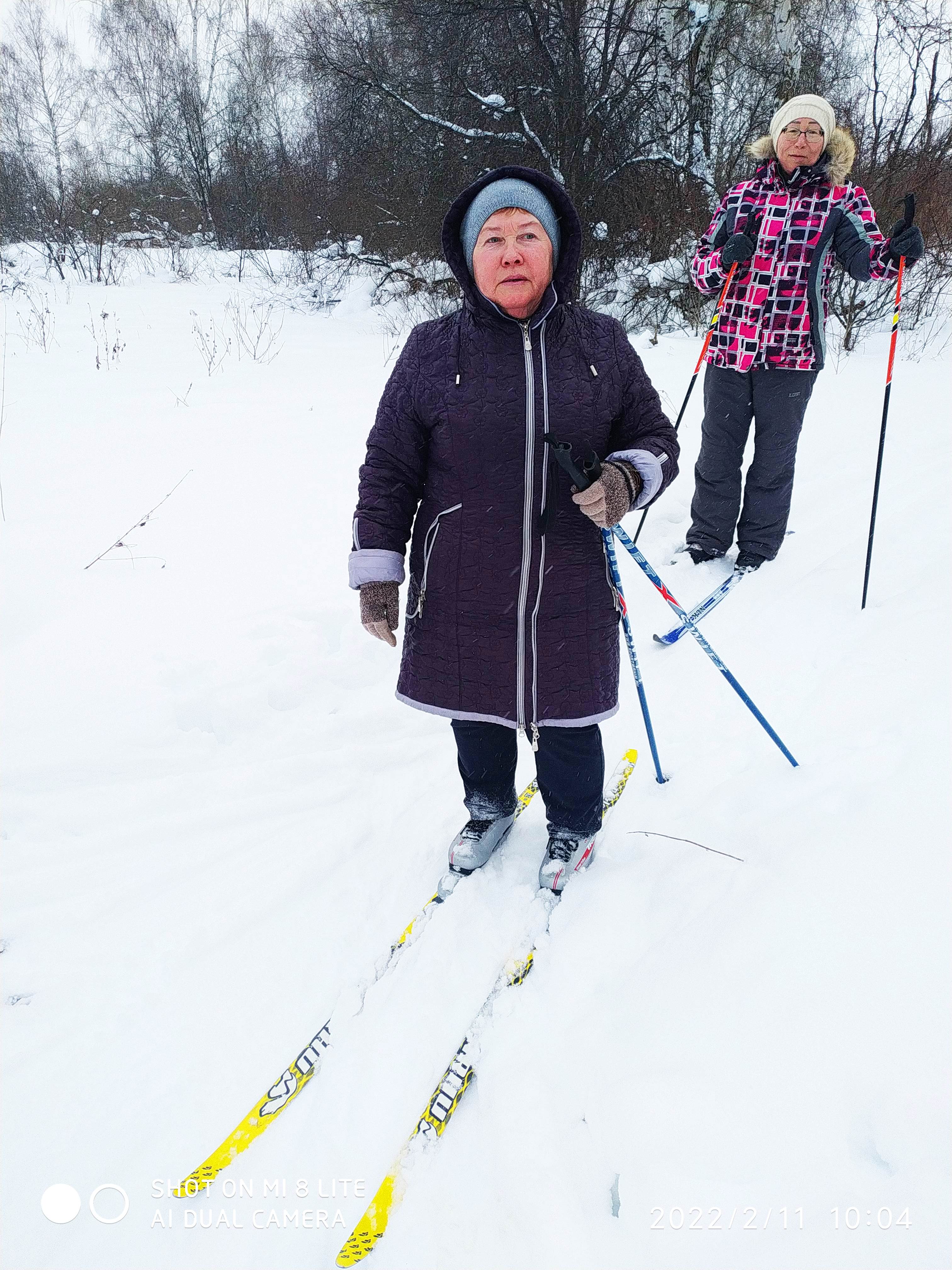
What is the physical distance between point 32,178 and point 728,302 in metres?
20.0

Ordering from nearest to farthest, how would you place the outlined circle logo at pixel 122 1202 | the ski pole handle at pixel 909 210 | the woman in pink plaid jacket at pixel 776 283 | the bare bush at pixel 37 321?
the outlined circle logo at pixel 122 1202, the ski pole handle at pixel 909 210, the woman in pink plaid jacket at pixel 776 283, the bare bush at pixel 37 321

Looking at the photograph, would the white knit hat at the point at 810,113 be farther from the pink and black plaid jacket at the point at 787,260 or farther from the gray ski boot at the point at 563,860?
the gray ski boot at the point at 563,860

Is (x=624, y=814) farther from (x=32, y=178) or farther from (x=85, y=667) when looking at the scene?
(x=32, y=178)

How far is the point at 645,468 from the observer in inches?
64.2

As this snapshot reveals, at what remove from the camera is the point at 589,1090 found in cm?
154

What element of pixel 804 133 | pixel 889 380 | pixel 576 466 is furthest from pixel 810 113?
pixel 576 466

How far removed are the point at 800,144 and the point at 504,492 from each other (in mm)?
2694

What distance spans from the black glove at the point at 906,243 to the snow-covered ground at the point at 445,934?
142 cm

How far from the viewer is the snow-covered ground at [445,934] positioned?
136 cm

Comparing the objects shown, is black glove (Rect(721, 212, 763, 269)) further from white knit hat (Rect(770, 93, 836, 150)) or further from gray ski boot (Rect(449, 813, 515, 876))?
gray ski boot (Rect(449, 813, 515, 876))

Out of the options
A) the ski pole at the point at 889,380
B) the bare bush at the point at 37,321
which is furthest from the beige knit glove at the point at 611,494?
the bare bush at the point at 37,321

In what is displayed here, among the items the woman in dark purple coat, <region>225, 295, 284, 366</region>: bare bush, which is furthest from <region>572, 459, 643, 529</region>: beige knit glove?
<region>225, 295, 284, 366</region>: bare bush

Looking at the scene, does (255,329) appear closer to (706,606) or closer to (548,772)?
(706,606)

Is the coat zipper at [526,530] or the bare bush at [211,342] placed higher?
the bare bush at [211,342]
